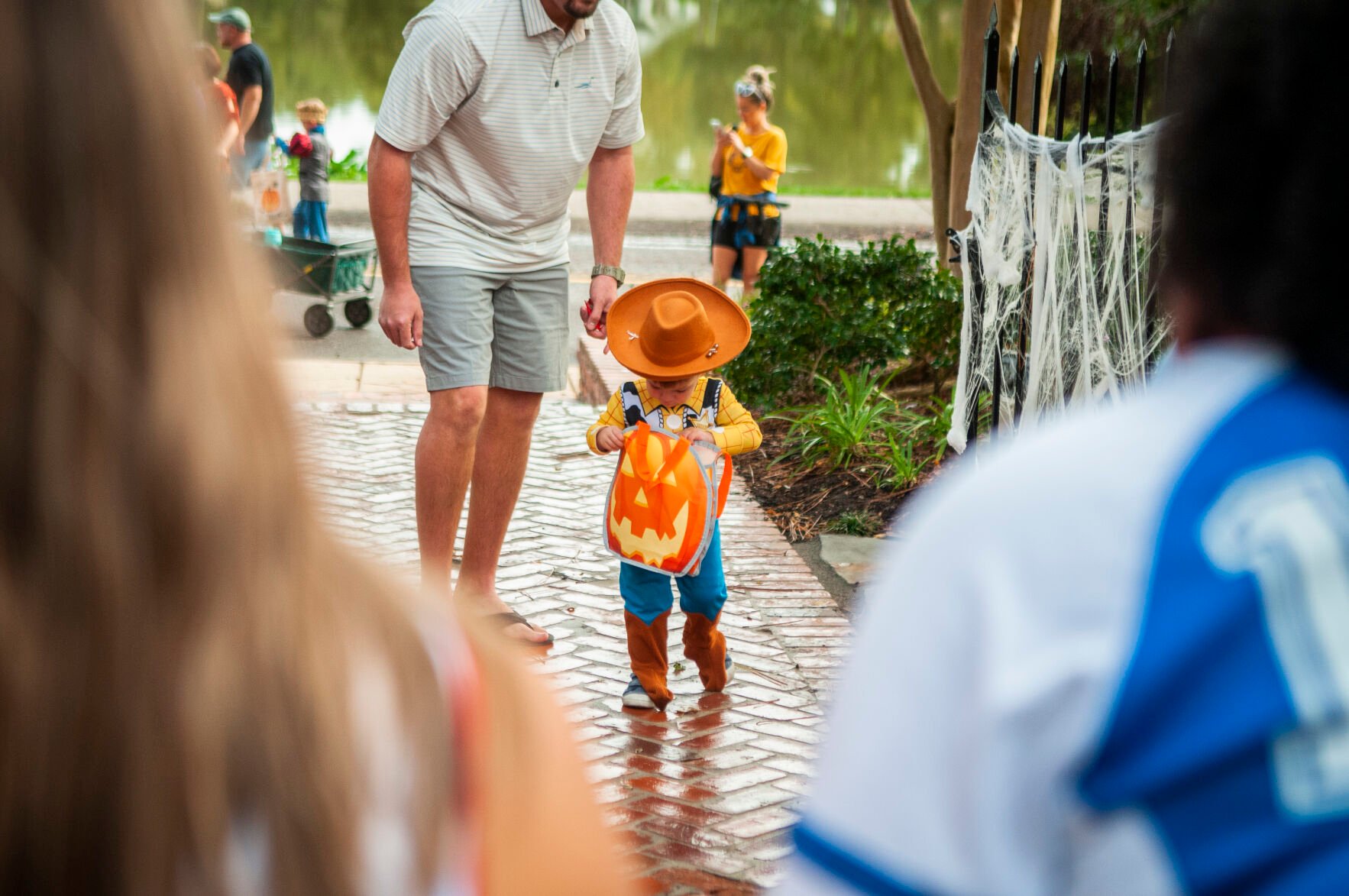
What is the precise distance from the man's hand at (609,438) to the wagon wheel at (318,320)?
6.66 m

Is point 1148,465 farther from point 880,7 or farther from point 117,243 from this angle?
point 880,7

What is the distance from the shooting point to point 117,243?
0.64m

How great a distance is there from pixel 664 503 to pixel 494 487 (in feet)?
2.92

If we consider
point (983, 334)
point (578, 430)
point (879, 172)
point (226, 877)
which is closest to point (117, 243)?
point (226, 877)

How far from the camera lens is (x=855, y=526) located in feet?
18.9

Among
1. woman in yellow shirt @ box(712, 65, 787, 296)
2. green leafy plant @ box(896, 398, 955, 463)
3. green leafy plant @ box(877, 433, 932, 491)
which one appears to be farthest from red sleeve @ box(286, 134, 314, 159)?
green leafy plant @ box(877, 433, 932, 491)

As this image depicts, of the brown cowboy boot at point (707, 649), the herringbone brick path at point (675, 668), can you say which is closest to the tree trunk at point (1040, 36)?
the herringbone brick path at point (675, 668)

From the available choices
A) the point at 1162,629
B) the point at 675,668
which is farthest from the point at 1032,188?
the point at 1162,629

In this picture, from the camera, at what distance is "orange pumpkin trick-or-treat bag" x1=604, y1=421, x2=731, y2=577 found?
3758mm

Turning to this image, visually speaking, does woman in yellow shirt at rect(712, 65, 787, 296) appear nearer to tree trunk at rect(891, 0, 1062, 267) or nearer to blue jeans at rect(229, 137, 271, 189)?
tree trunk at rect(891, 0, 1062, 267)

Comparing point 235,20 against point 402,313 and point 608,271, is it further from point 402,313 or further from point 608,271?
point 402,313

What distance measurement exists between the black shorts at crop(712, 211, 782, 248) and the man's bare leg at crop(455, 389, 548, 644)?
686 cm

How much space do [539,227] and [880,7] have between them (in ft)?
140

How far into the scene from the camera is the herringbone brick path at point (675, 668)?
328 centimetres
